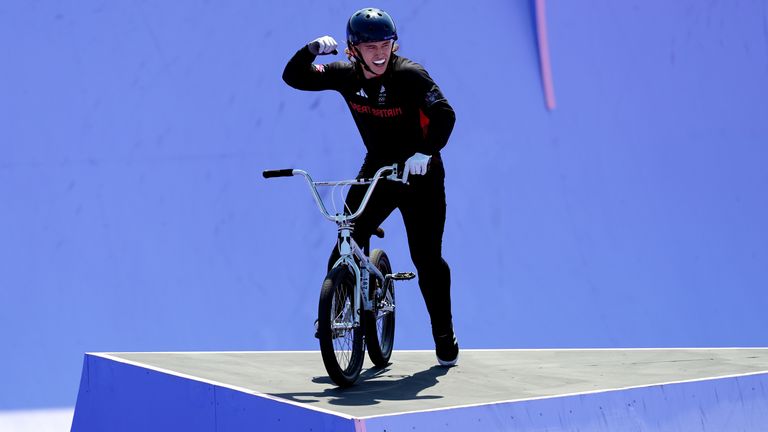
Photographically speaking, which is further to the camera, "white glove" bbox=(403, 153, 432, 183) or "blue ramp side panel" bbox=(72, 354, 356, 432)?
"white glove" bbox=(403, 153, 432, 183)

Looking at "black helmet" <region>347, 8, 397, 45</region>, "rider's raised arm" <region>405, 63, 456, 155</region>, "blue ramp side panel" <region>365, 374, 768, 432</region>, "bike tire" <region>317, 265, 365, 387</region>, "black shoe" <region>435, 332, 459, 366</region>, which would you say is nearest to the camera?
"blue ramp side panel" <region>365, 374, 768, 432</region>

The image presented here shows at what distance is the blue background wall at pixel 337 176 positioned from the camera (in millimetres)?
6957

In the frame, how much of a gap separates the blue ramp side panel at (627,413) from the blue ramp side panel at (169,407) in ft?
1.36

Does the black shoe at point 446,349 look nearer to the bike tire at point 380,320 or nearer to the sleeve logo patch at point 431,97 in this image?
the bike tire at point 380,320

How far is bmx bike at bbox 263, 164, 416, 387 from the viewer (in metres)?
3.81

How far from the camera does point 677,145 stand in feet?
28.5

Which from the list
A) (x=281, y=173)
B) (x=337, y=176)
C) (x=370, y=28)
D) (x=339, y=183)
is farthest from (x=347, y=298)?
(x=337, y=176)

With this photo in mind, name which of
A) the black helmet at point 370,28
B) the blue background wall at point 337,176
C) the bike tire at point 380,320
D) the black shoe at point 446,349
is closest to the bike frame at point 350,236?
the bike tire at point 380,320

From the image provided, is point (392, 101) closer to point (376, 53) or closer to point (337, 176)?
point (376, 53)

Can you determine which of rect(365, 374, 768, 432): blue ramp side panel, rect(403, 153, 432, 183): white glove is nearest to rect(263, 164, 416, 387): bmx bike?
rect(403, 153, 432, 183): white glove

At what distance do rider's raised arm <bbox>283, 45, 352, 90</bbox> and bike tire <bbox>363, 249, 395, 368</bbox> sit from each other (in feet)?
2.67

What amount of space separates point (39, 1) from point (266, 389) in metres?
4.58

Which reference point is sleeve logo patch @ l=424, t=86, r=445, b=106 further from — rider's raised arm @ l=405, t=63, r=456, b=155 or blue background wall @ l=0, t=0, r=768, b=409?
blue background wall @ l=0, t=0, r=768, b=409

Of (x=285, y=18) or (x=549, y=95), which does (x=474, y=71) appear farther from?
(x=285, y=18)
